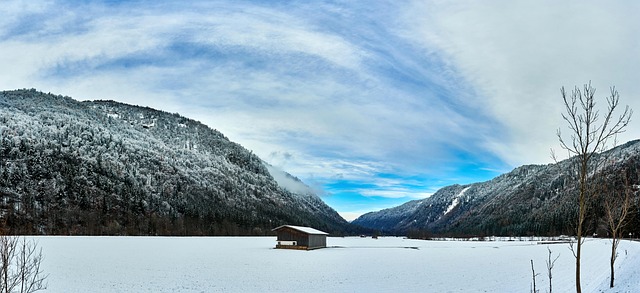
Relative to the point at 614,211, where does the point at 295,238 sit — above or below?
below

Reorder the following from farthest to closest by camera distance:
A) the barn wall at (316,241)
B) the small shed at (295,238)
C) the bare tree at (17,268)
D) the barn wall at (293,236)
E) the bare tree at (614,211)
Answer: the barn wall at (316,241), the barn wall at (293,236), the small shed at (295,238), the bare tree at (614,211), the bare tree at (17,268)

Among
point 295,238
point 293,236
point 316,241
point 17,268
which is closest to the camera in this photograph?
point 17,268

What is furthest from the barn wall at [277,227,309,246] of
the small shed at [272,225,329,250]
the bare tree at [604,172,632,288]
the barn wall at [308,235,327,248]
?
the bare tree at [604,172,632,288]

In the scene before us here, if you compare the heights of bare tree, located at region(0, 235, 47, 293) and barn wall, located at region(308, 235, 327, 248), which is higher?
bare tree, located at region(0, 235, 47, 293)

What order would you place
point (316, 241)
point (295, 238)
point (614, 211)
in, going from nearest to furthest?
point (614, 211)
point (295, 238)
point (316, 241)

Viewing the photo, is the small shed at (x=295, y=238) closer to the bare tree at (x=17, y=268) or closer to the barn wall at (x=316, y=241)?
the barn wall at (x=316, y=241)

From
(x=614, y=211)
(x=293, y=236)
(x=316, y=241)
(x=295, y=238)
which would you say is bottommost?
(x=316, y=241)

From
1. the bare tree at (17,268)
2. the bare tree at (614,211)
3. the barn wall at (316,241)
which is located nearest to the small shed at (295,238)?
the barn wall at (316,241)

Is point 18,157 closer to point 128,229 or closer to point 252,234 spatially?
point 128,229

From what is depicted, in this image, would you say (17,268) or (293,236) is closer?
(17,268)

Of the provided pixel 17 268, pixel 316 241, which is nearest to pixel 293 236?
pixel 316 241

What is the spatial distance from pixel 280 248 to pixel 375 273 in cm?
4093

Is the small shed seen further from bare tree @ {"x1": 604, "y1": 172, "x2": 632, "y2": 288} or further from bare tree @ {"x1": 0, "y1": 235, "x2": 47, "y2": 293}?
bare tree @ {"x1": 604, "y1": 172, "x2": 632, "y2": 288}

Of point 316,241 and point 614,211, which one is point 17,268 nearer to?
point 614,211
